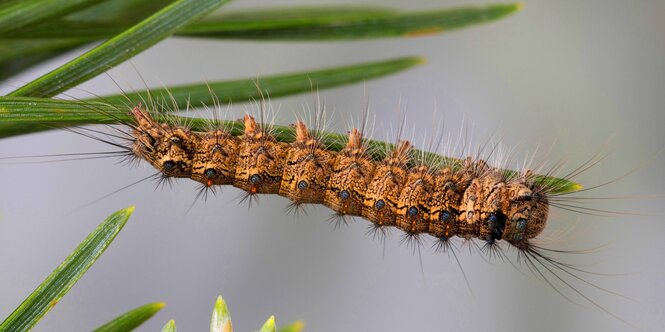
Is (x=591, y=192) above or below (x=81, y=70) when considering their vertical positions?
above

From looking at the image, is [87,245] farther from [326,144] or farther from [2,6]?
[326,144]

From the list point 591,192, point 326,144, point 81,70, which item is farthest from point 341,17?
point 591,192

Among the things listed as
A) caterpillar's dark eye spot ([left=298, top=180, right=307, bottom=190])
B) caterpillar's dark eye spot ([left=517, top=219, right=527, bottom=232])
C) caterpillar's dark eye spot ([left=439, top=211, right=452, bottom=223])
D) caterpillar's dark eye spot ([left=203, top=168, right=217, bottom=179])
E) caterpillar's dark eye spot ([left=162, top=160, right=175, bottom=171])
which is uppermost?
caterpillar's dark eye spot ([left=203, top=168, right=217, bottom=179])

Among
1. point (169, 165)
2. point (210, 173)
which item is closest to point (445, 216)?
point (210, 173)

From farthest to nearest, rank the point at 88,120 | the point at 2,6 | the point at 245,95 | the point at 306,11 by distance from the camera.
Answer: the point at 306,11 < the point at 245,95 < the point at 2,6 < the point at 88,120

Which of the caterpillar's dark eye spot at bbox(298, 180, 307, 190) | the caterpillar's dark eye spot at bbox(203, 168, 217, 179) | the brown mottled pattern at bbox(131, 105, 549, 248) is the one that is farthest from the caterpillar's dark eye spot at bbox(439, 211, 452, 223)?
the caterpillar's dark eye spot at bbox(203, 168, 217, 179)

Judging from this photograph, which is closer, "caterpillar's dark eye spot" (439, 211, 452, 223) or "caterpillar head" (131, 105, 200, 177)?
"caterpillar head" (131, 105, 200, 177)

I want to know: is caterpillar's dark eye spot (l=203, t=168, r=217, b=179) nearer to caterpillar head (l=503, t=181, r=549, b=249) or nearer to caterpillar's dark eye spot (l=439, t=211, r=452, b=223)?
caterpillar's dark eye spot (l=439, t=211, r=452, b=223)

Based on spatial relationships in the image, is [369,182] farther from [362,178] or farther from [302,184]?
Result: [302,184]
